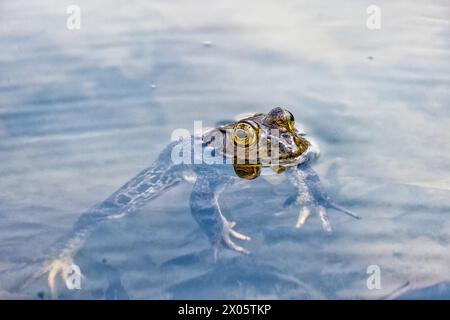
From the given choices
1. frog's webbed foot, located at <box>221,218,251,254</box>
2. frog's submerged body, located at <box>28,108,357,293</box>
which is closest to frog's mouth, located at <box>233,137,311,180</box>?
frog's submerged body, located at <box>28,108,357,293</box>

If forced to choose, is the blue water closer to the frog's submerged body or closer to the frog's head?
the frog's submerged body

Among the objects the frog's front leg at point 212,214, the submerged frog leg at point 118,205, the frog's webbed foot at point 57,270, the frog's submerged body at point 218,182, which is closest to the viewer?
the frog's webbed foot at point 57,270

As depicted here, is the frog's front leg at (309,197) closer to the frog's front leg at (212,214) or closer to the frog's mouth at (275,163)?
the frog's mouth at (275,163)

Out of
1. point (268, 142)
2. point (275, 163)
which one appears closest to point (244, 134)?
point (268, 142)

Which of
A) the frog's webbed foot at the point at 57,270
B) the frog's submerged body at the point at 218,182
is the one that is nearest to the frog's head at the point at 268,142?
the frog's submerged body at the point at 218,182
